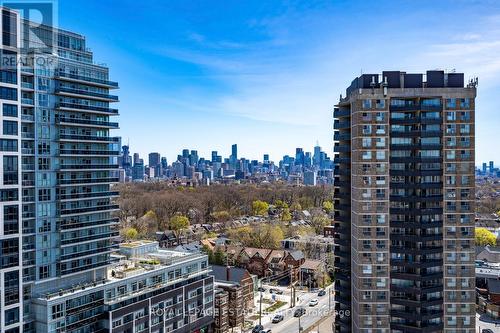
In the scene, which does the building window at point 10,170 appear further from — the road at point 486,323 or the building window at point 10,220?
the road at point 486,323

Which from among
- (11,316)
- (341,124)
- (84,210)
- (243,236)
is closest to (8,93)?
(84,210)

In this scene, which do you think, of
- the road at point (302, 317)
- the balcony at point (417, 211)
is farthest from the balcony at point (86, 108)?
the road at point (302, 317)

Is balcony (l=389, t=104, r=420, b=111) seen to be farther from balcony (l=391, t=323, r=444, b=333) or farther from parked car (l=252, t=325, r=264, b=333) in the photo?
parked car (l=252, t=325, r=264, b=333)

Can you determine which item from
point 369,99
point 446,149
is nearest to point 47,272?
point 369,99

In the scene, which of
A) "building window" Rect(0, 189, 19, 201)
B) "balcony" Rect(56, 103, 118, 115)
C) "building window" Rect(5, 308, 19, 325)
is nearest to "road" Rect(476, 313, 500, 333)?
"balcony" Rect(56, 103, 118, 115)

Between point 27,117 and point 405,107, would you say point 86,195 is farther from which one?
point 405,107

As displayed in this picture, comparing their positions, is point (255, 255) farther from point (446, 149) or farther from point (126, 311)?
point (446, 149)
